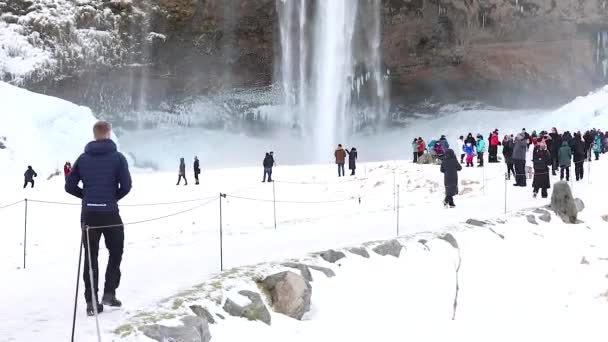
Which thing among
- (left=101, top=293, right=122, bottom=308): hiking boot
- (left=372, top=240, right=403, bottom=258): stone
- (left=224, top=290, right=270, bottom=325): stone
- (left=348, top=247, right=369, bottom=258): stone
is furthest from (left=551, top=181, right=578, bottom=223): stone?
(left=101, top=293, right=122, bottom=308): hiking boot

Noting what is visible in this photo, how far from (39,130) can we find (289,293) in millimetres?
31677

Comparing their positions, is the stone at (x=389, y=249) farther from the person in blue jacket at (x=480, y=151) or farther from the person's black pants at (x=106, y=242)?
the person in blue jacket at (x=480, y=151)

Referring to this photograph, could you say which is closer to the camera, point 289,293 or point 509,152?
point 289,293

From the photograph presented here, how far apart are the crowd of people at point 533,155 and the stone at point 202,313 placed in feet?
30.5

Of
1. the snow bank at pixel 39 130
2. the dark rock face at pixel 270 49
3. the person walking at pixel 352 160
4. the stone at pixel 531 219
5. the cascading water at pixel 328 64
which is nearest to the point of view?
the stone at pixel 531 219

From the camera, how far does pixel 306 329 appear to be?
21.3 feet

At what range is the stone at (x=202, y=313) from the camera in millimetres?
5941

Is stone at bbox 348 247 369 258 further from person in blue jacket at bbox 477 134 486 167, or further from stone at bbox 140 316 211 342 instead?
person in blue jacket at bbox 477 134 486 167

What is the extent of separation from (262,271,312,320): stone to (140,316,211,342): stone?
117 centimetres

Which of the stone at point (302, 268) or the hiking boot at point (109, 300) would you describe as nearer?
the hiking boot at point (109, 300)

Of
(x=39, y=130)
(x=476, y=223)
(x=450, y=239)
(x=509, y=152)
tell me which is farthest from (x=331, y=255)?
(x=39, y=130)

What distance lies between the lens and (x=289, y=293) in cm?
678

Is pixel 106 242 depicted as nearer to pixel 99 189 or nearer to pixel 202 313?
pixel 99 189

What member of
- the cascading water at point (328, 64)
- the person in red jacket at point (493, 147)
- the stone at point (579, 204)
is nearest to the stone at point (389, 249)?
the stone at point (579, 204)
